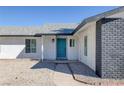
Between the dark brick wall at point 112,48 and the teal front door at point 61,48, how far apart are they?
10923 millimetres

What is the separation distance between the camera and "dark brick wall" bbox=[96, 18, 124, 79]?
9.33m

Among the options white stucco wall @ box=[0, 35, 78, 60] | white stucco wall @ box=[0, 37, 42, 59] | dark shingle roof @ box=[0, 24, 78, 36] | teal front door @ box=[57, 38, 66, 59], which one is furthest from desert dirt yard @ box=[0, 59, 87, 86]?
white stucco wall @ box=[0, 37, 42, 59]

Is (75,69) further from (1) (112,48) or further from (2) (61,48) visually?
(2) (61,48)

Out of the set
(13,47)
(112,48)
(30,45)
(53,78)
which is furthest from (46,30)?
(112,48)

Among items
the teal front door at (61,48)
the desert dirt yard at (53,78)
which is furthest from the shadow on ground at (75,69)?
the teal front door at (61,48)

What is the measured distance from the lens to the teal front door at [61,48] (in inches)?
798

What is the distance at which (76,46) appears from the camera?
19828 mm

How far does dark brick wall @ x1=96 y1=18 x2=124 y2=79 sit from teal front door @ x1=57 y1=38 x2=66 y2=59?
10923mm

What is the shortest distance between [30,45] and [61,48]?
321cm

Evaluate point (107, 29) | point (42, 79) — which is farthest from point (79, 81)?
point (107, 29)

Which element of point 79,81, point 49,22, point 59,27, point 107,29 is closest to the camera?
point 79,81

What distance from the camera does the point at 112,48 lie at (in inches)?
370

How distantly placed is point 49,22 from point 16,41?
546 cm

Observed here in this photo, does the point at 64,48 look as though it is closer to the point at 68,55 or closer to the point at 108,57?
the point at 68,55
